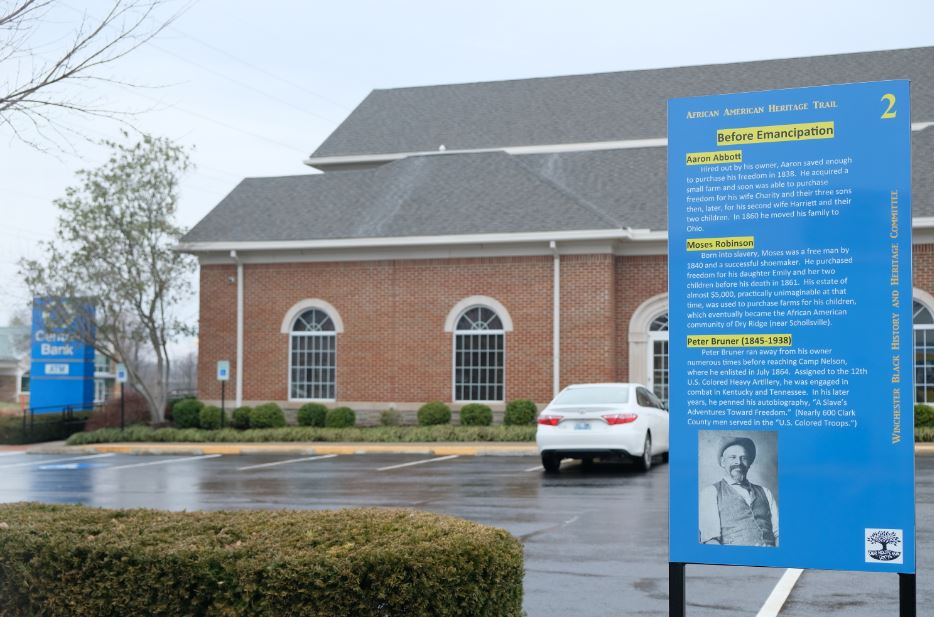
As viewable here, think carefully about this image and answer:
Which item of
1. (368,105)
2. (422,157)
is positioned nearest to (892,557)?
(422,157)

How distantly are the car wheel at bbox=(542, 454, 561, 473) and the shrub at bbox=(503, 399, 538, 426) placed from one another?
733cm

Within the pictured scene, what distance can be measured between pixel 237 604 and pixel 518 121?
29.3 meters

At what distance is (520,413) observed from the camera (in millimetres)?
25266

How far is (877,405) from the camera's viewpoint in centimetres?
489

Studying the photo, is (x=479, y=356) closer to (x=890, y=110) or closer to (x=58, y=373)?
(x=58, y=373)

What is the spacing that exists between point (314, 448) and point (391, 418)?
3.03m

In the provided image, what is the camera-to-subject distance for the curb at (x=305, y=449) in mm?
22422

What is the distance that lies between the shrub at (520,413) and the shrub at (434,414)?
4.84 ft

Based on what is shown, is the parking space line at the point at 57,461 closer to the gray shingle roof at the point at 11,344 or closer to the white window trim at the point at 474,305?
the white window trim at the point at 474,305

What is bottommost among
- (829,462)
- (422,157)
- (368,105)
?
(829,462)

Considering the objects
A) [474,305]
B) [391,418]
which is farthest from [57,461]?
[474,305]

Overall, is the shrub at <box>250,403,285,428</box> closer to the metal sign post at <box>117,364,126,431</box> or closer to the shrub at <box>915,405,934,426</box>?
the metal sign post at <box>117,364,126,431</box>

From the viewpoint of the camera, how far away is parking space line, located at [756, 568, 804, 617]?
746cm

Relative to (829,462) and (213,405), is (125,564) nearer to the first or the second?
(829,462)
